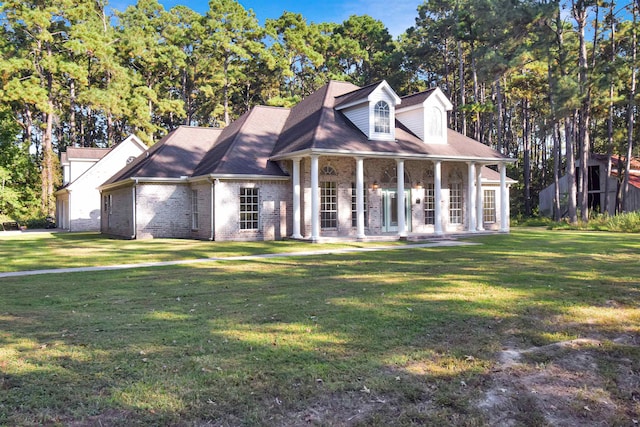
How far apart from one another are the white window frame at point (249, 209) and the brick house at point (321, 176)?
42mm

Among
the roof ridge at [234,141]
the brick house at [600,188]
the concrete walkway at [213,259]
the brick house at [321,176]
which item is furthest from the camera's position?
the brick house at [600,188]

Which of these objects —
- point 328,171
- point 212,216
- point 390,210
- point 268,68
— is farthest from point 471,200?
point 268,68

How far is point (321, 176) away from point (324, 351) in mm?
17163

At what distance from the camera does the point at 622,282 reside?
953 cm

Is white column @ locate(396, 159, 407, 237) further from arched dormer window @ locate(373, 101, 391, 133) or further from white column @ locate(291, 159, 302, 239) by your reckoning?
white column @ locate(291, 159, 302, 239)

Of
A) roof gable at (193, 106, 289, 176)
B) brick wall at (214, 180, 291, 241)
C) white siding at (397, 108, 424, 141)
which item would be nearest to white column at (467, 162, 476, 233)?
white siding at (397, 108, 424, 141)

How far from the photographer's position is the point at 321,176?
2239 centimetres

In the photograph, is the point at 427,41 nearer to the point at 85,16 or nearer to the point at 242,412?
the point at 85,16

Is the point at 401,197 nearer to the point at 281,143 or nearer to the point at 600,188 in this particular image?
the point at 281,143

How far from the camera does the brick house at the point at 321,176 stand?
21547 millimetres

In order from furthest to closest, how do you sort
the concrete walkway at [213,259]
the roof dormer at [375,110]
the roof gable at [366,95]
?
the roof dormer at [375,110] → the roof gable at [366,95] → the concrete walkway at [213,259]

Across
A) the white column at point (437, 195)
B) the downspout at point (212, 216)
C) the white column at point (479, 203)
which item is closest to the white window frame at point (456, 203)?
the white column at point (479, 203)

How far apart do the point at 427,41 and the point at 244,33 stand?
16357 mm

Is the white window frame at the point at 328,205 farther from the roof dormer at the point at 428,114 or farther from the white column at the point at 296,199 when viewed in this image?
the roof dormer at the point at 428,114
